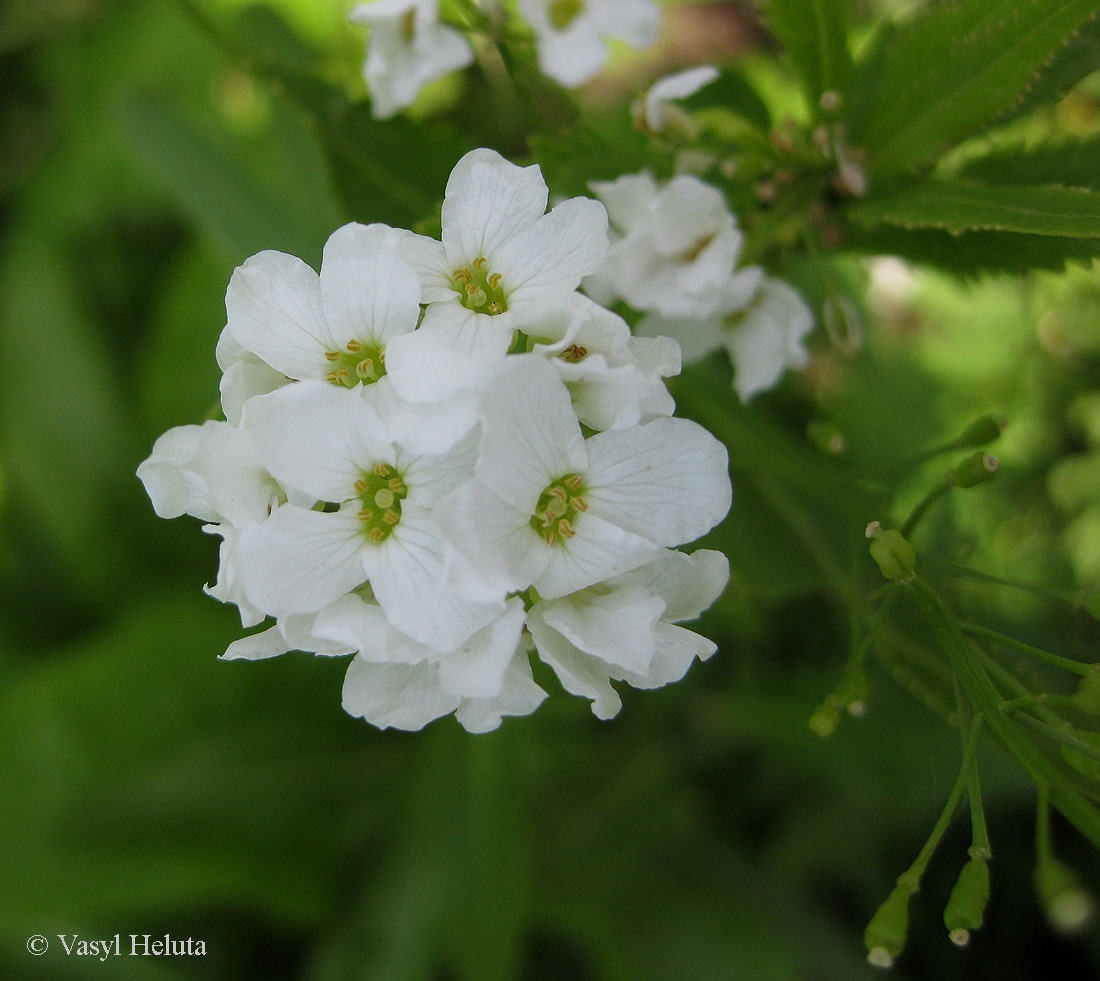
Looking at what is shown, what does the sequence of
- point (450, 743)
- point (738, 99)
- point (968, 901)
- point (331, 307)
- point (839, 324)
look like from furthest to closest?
A: point (450, 743), point (738, 99), point (839, 324), point (331, 307), point (968, 901)

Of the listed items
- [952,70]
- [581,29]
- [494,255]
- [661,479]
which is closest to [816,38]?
[952,70]

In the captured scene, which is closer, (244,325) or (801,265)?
(244,325)

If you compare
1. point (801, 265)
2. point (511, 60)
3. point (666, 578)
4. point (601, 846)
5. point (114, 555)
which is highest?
point (511, 60)

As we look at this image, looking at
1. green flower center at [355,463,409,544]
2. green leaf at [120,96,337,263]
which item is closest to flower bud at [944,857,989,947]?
green flower center at [355,463,409,544]

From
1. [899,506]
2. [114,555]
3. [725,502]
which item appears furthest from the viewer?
[114,555]

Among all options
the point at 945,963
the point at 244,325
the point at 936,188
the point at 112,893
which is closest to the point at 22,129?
the point at 112,893

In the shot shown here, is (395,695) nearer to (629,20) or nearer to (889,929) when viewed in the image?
(889,929)

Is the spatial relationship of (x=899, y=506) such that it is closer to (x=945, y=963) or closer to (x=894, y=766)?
(x=894, y=766)
